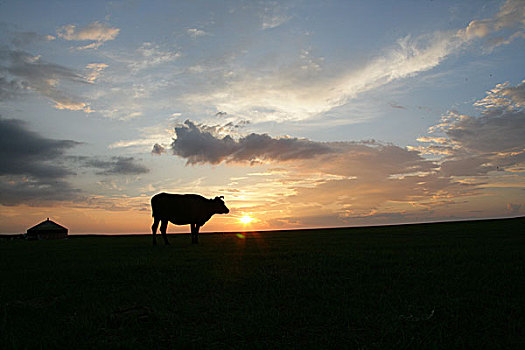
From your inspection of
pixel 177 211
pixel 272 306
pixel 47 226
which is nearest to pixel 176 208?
pixel 177 211

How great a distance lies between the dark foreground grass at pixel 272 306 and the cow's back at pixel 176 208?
1318cm

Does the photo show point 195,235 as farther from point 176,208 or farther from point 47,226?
point 47,226

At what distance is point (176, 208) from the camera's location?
25.4 meters

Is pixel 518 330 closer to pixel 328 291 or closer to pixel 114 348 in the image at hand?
pixel 328 291

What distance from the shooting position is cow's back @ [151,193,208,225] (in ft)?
82.3

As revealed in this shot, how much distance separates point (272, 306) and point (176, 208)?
63.5 feet

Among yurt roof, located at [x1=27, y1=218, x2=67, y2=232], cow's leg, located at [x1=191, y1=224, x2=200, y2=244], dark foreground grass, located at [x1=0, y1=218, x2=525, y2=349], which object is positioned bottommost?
dark foreground grass, located at [x1=0, y1=218, x2=525, y2=349]

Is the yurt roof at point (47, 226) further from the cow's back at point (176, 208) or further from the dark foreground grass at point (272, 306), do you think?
the dark foreground grass at point (272, 306)

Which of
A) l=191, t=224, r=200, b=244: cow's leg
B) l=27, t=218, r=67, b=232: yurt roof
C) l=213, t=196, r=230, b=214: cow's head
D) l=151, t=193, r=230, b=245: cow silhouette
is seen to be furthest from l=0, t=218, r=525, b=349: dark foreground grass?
l=27, t=218, r=67, b=232: yurt roof

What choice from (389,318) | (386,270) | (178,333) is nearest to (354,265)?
(386,270)

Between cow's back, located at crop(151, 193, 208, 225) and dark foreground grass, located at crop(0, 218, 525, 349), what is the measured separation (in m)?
13.2

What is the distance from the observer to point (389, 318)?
6.23m

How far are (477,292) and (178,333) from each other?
6309 millimetres

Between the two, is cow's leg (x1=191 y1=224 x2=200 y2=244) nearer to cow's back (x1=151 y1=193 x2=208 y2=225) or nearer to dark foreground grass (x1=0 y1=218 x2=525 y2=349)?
cow's back (x1=151 y1=193 x2=208 y2=225)
